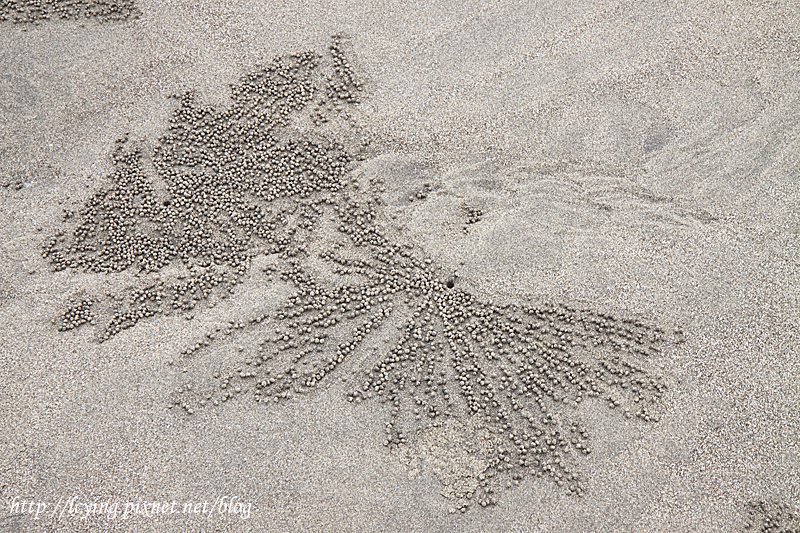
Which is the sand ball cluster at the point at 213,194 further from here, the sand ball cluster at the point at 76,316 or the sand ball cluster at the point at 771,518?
the sand ball cluster at the point at 771,518

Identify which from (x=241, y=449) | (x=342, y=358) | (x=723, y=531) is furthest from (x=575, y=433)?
(x=241, y=449)

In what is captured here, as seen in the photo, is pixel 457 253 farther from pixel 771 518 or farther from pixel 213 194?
pixel 771 518

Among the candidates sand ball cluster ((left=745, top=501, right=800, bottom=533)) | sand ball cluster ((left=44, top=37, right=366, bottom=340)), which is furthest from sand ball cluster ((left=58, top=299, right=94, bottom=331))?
sand ball cluster ((left=745, top=501, right=800, bottom=533))

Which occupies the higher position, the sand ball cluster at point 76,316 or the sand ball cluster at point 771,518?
the sand ball cluster at point 76,316

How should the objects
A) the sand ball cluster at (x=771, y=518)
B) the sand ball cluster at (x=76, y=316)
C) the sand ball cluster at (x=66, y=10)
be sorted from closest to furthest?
the sand ball cluster at (x=771, y=518), the sand ball cluster at (x=76, y=316), the sand ball cluster at (x=66, y=10)

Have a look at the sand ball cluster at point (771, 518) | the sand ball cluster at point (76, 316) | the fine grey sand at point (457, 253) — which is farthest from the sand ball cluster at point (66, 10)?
the sand ball cluster at point (771, 518)

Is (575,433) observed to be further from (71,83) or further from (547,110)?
(71,83)

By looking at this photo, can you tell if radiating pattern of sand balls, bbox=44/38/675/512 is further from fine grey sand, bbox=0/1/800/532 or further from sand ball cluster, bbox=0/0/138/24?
sand ball cluster, bbox=0/0/138/24
